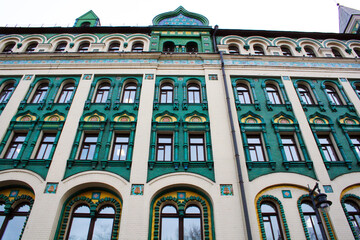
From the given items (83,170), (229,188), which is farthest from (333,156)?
(83,170)

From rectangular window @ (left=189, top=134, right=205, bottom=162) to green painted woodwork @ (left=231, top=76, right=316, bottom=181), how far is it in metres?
2.22

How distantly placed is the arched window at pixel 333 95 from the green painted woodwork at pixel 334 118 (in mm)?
217

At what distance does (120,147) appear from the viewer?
13.6 meters

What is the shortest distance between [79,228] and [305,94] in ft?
49.8

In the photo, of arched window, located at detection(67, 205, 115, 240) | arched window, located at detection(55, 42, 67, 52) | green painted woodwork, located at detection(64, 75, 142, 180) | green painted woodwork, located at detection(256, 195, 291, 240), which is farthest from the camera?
arched window, located at detection(55, 42, 67, 52)

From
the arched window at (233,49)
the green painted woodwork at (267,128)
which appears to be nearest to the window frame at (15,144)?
the green painted woodwork at (267,128)

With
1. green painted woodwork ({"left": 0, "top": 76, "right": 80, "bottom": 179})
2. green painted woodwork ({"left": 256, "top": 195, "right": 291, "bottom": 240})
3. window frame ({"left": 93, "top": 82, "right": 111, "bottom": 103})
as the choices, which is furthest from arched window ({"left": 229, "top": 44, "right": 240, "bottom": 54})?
green painted woodwork ({"left": 256, "top": 195, "right": 291, "bottom": 240})

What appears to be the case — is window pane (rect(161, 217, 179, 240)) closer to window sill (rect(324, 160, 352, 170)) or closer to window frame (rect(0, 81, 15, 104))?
window sill (rect(324, 160, 352, 170))

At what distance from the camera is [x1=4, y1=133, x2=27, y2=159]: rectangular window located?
13188mm

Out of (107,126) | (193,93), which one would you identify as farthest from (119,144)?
(193,93)

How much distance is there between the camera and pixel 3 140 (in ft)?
44.2

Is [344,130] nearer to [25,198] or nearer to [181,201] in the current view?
[181,201]

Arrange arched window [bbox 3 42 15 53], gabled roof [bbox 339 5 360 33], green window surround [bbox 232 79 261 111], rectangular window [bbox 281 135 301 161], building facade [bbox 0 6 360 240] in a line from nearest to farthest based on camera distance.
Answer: building facade [bbox 0 6 360 240] < rectangular window [bbox 281 135 301 161] < green window surround [bbox 232 79 261 111] < arched window [bbox 3 42 15 53] < gabled roof [bbox 339 5 360 33]

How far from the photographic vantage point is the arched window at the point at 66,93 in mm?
15820
